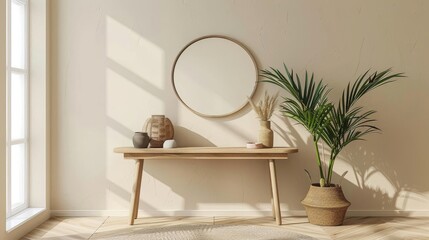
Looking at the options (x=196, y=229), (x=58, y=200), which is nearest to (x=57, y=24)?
(x=58, y=200)

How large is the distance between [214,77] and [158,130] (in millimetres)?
684

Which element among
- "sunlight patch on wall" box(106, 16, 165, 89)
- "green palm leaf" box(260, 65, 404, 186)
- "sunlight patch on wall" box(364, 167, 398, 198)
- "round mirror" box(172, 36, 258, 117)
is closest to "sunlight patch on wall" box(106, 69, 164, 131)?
"sunlight patch on wall" box(106, 16, 165, 89)

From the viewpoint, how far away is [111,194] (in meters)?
4.18

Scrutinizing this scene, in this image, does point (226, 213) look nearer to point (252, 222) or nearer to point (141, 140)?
point (252, 222)

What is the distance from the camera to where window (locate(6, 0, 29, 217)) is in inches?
148

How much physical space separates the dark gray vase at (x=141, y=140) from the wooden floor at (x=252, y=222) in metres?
0.65

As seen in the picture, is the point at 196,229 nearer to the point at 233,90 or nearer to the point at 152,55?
the point at 233,90

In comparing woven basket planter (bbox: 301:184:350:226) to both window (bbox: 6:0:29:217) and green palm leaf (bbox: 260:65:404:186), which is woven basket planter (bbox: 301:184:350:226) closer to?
green palm leaf (bbox: 260:65:404:186)

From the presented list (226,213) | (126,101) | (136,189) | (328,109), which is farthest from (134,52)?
(328,109)

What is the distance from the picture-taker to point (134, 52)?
4.14 metres

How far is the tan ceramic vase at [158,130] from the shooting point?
12.9ft
